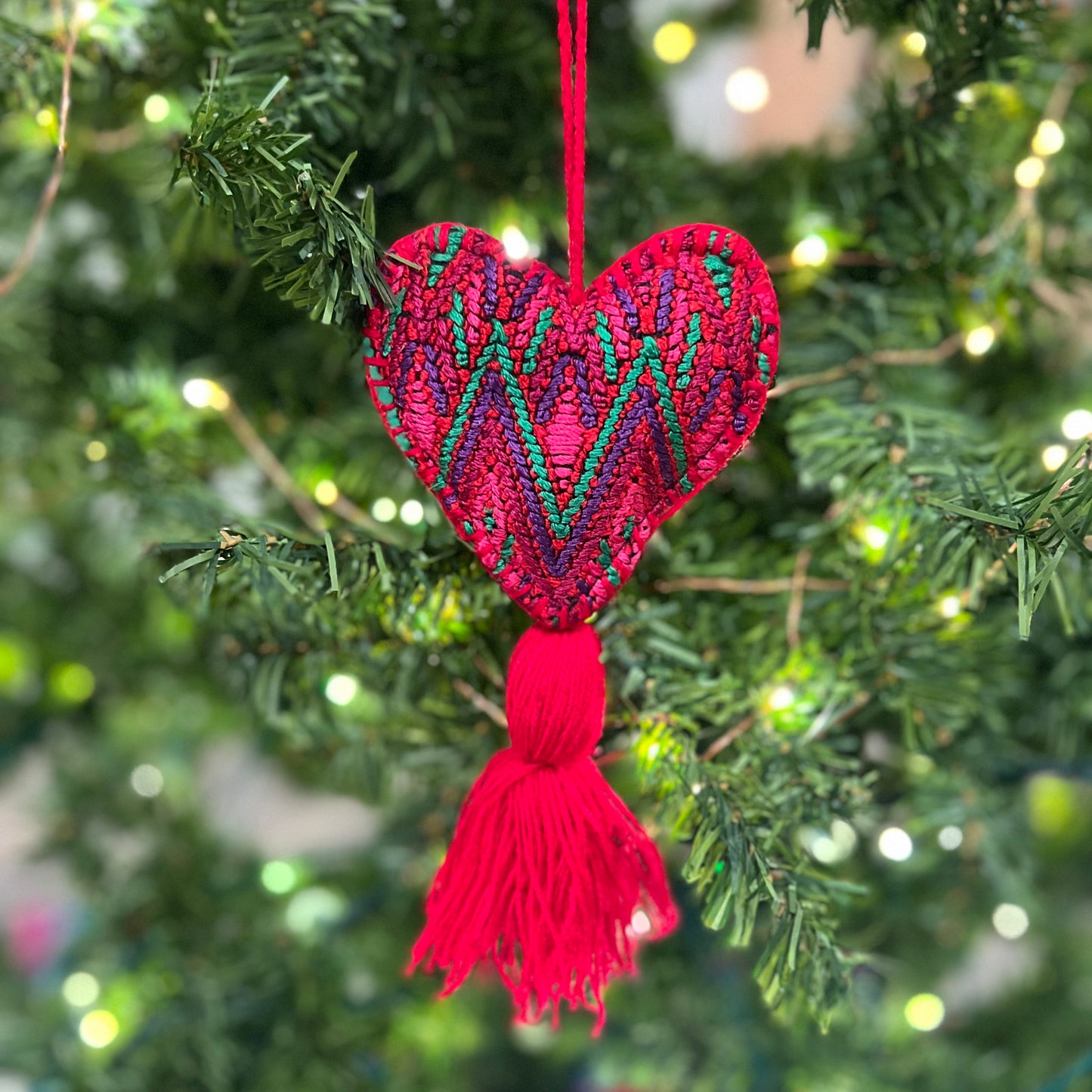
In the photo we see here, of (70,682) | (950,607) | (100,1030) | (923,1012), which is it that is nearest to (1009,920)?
(923,1012)

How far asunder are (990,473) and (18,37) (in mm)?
381

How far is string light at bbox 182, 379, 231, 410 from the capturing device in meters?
0.43

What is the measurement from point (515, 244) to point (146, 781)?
48 cm

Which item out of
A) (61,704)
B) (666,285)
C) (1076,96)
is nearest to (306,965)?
(61,704)

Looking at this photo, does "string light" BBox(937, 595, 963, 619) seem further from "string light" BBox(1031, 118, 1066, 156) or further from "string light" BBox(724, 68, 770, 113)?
"string light" BBox(724, 68, 770, 113)

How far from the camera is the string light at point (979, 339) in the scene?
1.38ft

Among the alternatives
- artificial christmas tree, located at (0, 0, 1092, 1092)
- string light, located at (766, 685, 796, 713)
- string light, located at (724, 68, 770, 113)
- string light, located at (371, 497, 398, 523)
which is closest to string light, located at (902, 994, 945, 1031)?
artificial christmas tree, located at (0, 0, 1092, 1092)

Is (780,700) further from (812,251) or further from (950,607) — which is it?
(812,251)

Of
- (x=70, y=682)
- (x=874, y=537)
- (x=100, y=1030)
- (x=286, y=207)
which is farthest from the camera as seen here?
(x=70, y=682)

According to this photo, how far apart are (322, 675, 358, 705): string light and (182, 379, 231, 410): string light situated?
146 millimetres

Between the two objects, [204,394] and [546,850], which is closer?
[546,850]

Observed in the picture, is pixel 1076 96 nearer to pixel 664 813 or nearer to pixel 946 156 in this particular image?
pixel 946 156

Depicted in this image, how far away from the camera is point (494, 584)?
0.33m

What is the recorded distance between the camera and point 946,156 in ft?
1.19
